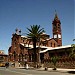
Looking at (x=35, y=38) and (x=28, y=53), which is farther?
(x=28, y=53)

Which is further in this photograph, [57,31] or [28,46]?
[57,31]

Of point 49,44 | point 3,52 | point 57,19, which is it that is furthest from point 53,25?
point 3,52

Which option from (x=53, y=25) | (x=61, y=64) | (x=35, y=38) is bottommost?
(x=61, y=64)

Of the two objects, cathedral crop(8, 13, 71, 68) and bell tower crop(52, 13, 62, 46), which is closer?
cathedral crop(8, 13, 71, 68)

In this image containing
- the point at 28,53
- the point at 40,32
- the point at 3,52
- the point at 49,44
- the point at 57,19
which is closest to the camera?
the point at 40,32

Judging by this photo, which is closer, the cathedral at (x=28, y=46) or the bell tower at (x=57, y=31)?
the cathedral at (x=28, y=46)

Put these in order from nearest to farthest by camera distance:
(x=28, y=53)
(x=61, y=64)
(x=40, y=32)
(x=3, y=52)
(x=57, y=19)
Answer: (x=61, y=64)
(x=40, y=32)
(x=28, y=53)
(x=57, y=19)
(x=3, y=52)

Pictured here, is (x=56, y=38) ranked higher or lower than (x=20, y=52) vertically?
higher

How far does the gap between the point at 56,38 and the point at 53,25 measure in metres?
6.50

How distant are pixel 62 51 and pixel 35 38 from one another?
9.18 metres

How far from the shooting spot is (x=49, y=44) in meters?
93.2

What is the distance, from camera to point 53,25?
100m

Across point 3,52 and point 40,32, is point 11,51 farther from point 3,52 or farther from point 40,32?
point 40,32

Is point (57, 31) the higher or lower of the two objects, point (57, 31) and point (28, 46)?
the higher
